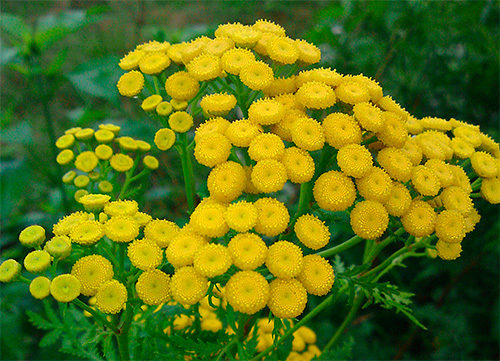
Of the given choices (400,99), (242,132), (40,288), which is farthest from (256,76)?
(400,99)

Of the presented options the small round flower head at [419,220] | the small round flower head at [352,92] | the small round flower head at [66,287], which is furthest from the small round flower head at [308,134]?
the small round flower head at [66,287]

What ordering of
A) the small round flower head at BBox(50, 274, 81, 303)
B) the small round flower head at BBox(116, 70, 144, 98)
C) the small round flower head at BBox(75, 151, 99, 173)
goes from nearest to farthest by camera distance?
the small round flower head at BBox(50, 274, 81, 303) → the small round flower head at BBox(116, 70, 144, 98) → the small round flower head at BBox(75, 151, 99, 173)

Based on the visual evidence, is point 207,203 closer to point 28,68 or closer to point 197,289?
point 197,289

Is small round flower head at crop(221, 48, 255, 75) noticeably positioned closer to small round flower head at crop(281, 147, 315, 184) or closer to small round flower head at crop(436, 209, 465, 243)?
small round flower head at crop(281, 147, 315, 184)

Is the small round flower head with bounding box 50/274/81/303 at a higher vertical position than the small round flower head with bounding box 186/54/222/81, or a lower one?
lower

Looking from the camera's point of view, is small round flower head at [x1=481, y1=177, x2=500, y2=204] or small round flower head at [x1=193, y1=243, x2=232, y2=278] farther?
small round flower head at [x1=481, y1=177, x2=500, y2=204]

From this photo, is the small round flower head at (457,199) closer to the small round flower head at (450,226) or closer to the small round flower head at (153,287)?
the small round flower head at (450,226)

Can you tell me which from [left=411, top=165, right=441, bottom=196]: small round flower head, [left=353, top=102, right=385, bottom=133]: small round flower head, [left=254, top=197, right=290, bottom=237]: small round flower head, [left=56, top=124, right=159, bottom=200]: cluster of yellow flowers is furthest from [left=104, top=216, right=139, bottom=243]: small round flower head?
[left=411, top=165, right=441, bottom=196]: small round flower head
